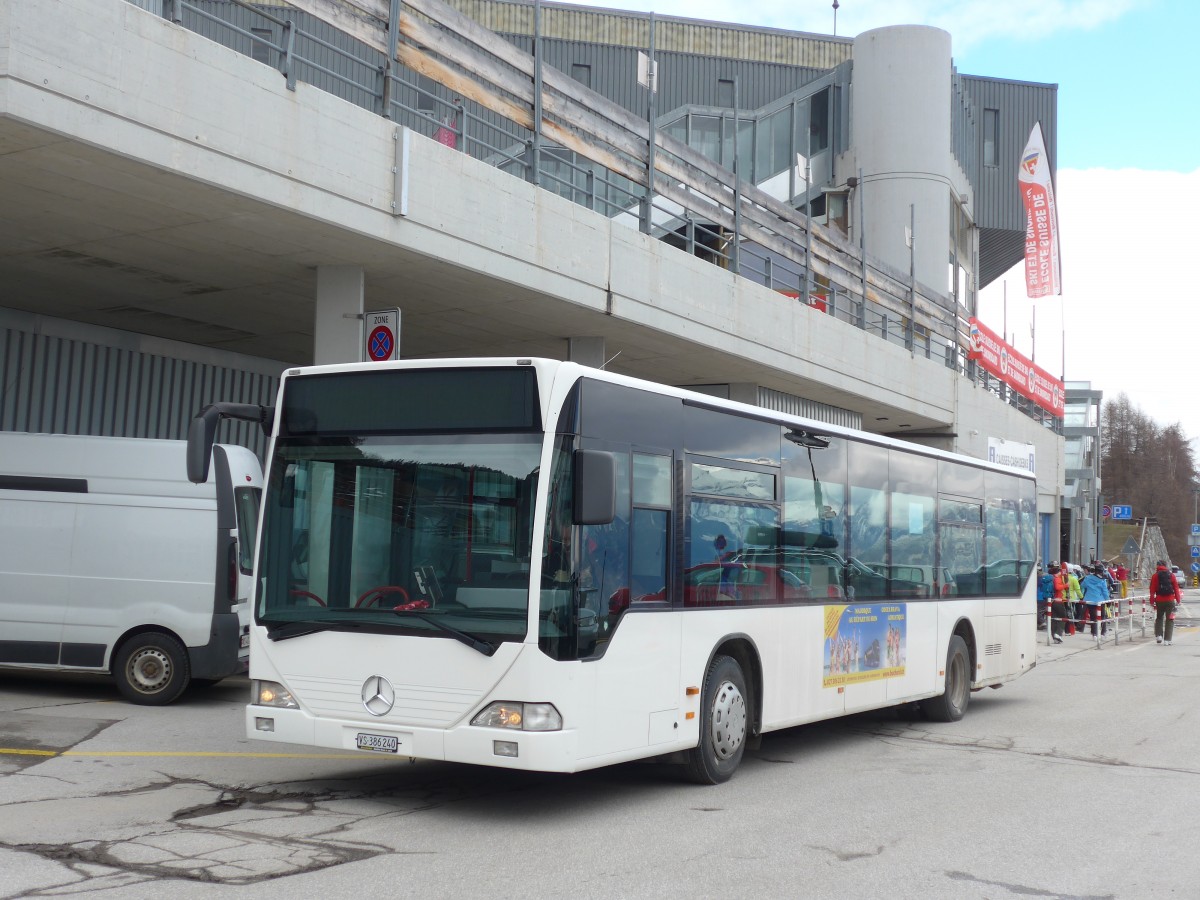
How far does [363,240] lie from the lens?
12375 millimetres

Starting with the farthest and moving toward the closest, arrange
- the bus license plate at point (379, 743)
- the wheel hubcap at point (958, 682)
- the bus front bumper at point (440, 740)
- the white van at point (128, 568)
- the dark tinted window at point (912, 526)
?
the wheel hubcap at point (958, 682) < the white van at point (128, 568) < the dark tinted window at point (912, 526) < the bus license plate at point (379, 743) < the bus front bumper at point (440, 740)

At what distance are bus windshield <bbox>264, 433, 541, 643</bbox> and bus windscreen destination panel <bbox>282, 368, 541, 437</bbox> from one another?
0.08 metres

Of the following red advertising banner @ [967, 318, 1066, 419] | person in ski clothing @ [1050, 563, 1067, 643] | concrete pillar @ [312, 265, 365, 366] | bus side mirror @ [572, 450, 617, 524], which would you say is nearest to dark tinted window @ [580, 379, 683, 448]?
bus side mirror @ [572, 450, 617, 524]

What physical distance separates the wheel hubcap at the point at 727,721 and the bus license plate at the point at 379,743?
7.69 feet

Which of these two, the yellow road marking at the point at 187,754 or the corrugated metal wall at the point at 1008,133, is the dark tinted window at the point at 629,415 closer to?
the yellow road marking at the point at 187,754

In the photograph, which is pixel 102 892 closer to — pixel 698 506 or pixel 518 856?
pixel 518 856

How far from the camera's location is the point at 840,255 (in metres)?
25.2

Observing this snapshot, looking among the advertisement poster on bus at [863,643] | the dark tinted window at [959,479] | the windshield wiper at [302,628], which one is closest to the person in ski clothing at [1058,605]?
the dark tinted window at [959,479]

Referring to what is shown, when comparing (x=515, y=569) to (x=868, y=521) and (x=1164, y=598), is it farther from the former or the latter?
(x=1164, y=598)

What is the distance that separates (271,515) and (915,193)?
29.5 metres

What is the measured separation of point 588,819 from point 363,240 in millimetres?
6690

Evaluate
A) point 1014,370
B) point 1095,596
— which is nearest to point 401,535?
point 1095,596

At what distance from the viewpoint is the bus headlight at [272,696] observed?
312 inches

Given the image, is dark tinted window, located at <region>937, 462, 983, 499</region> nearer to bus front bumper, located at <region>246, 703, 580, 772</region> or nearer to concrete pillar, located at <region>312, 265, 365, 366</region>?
concrete pillar, located at <region>312, 265, 365, 366</region>
